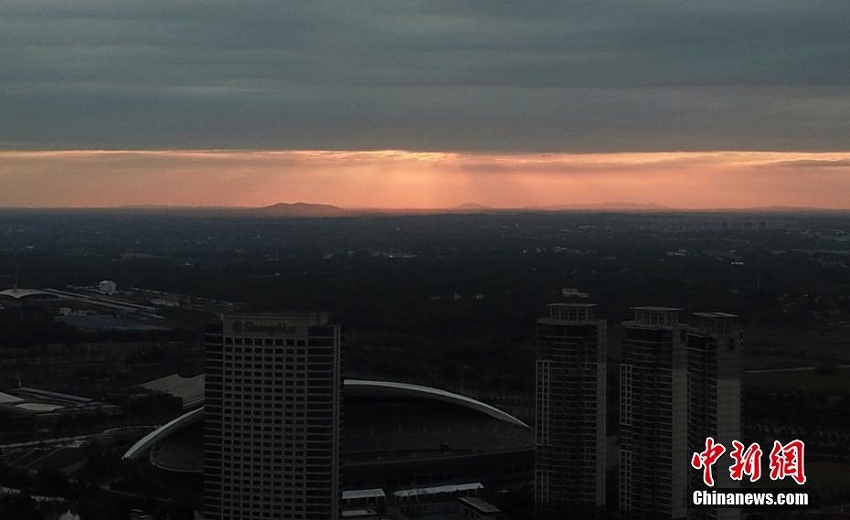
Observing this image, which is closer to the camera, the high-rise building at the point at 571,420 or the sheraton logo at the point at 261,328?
the sheraton logo at the point at 261,328

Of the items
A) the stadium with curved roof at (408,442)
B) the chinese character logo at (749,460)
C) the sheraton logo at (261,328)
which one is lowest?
the stadium with curved roof at (408,442)

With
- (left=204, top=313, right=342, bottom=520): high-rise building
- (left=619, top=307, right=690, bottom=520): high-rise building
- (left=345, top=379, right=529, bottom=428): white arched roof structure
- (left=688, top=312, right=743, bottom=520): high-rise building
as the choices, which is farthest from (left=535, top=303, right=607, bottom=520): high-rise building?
(left=345, top=379, right=529, bottom=428): white arched roof structure

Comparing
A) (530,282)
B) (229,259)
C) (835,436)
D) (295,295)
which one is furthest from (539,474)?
(229,259)

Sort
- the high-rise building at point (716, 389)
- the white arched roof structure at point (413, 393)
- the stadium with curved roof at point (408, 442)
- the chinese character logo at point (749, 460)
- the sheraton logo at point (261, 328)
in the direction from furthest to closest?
the white arched roof structure at point (413, 393), the stadium with curved roof at point (408, 442), the high-rise building at point (716, 389), the sheraton logo at point (261, 328), the chinese character logo at point (749, 460)

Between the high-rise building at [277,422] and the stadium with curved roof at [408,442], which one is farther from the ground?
the high-rise building at [277,422]

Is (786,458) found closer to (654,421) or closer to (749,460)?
(749,460)

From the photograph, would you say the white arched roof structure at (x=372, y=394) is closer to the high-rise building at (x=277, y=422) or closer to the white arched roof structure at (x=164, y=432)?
the white arched roof structure at (x=164, y=432)

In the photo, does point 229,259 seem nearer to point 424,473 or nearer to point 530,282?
point 530,282

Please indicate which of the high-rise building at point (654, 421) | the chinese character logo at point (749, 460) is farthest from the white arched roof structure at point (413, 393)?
the chinese character logo at point (749, 460)
